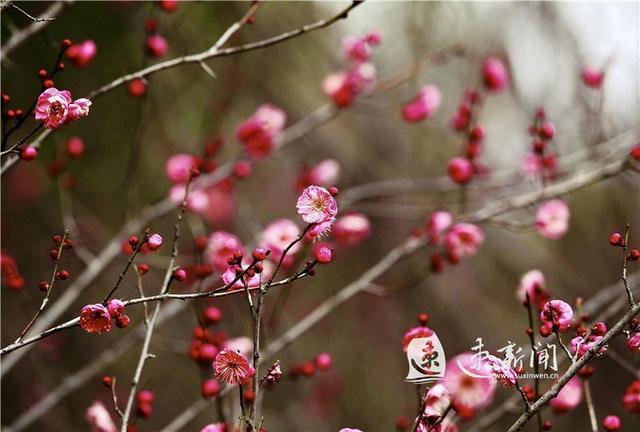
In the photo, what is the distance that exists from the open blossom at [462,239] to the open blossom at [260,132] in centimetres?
73

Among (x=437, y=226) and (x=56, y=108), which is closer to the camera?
(x=56, y=108)

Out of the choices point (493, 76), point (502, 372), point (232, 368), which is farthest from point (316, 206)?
point (493, 76)

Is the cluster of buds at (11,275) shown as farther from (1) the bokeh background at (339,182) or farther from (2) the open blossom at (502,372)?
(2) the open blossom at (502,372)

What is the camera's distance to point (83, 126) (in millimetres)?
2916

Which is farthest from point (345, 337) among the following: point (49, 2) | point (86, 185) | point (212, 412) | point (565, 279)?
point (49, 2)

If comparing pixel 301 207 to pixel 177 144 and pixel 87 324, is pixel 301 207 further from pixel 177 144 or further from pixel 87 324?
pixel 177 144

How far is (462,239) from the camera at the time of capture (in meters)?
2.04

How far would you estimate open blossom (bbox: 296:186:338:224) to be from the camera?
3.22ft

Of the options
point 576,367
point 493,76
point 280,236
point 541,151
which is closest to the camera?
point 576,367

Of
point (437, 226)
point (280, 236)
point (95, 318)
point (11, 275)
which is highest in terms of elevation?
point (437, 226)

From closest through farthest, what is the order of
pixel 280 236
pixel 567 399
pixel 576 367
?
pixel 576 367, pixel 567 399, pixel 280 236

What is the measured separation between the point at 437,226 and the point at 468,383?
1.04 meters

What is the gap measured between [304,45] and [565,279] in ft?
6.91

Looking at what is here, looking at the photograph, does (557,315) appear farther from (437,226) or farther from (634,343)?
(437,226)
